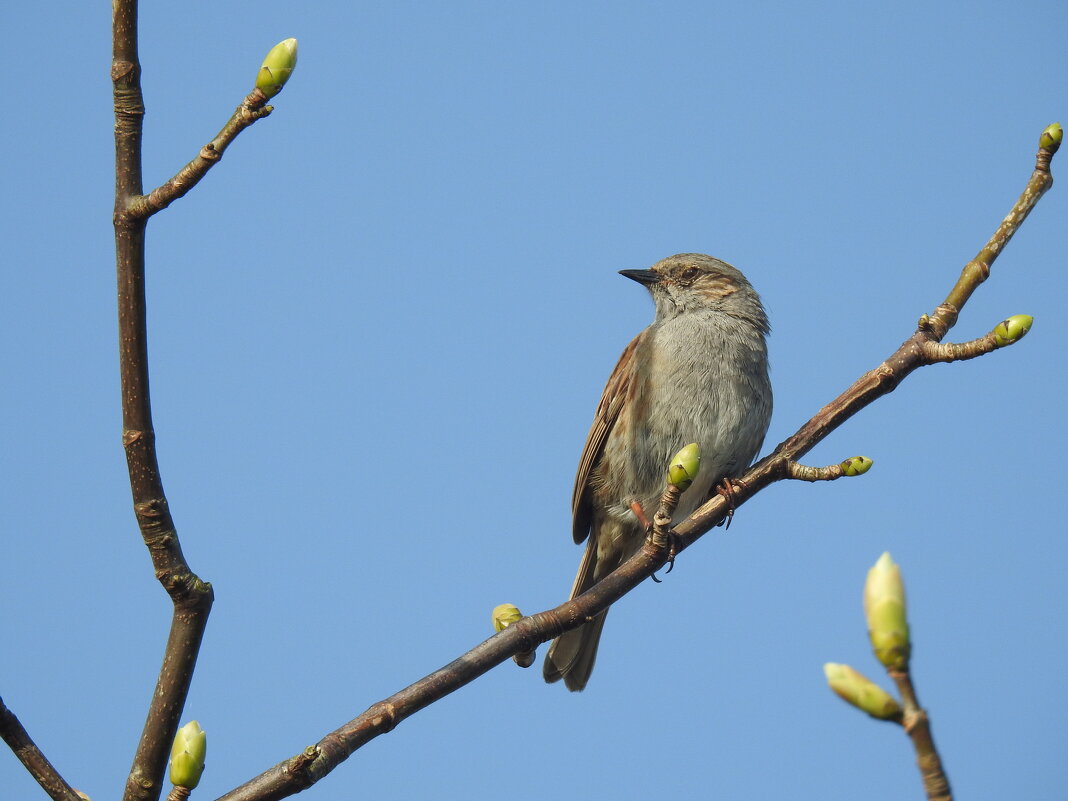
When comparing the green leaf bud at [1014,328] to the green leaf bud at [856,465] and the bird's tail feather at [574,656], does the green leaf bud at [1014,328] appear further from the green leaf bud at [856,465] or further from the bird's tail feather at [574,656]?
the bird's tail feather at [574,656]

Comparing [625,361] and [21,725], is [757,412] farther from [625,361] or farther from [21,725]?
[21,725]

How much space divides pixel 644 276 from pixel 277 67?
5.92 m

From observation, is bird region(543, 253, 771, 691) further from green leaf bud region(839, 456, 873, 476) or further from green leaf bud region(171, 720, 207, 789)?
green leaf bud region(171, 720, 207, 789)

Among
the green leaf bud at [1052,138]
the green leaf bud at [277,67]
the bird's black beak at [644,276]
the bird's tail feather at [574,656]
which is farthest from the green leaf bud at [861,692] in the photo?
the bird's black beak at [644,276]

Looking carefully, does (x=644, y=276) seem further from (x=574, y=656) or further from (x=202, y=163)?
(x=202, y=163)

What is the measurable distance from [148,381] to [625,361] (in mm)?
5544

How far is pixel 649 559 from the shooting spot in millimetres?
4270

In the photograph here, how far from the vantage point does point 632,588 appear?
4441 millimetres

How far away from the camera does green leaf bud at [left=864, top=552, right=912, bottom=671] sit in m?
1.78

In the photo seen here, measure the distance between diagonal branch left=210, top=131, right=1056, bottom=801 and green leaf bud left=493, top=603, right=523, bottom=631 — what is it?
10.1 inches

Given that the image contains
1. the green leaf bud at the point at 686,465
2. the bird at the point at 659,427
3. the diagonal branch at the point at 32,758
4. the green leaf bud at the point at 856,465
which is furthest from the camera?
the bird at the point at 659,427

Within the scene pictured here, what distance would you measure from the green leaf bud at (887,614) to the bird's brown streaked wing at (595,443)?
588 cm

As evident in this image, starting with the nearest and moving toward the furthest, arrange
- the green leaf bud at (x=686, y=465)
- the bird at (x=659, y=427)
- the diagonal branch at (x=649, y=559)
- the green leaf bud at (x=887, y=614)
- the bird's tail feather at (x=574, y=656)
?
the green leaf bud at (x=887, y=614) → the diagonal branch at (x=649, y=559) → the green leaf bud at (x=686, y=465) → the bird's tail feather at (x=574, y=656) → the bird at (x=659, y=427)

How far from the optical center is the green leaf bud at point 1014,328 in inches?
153
